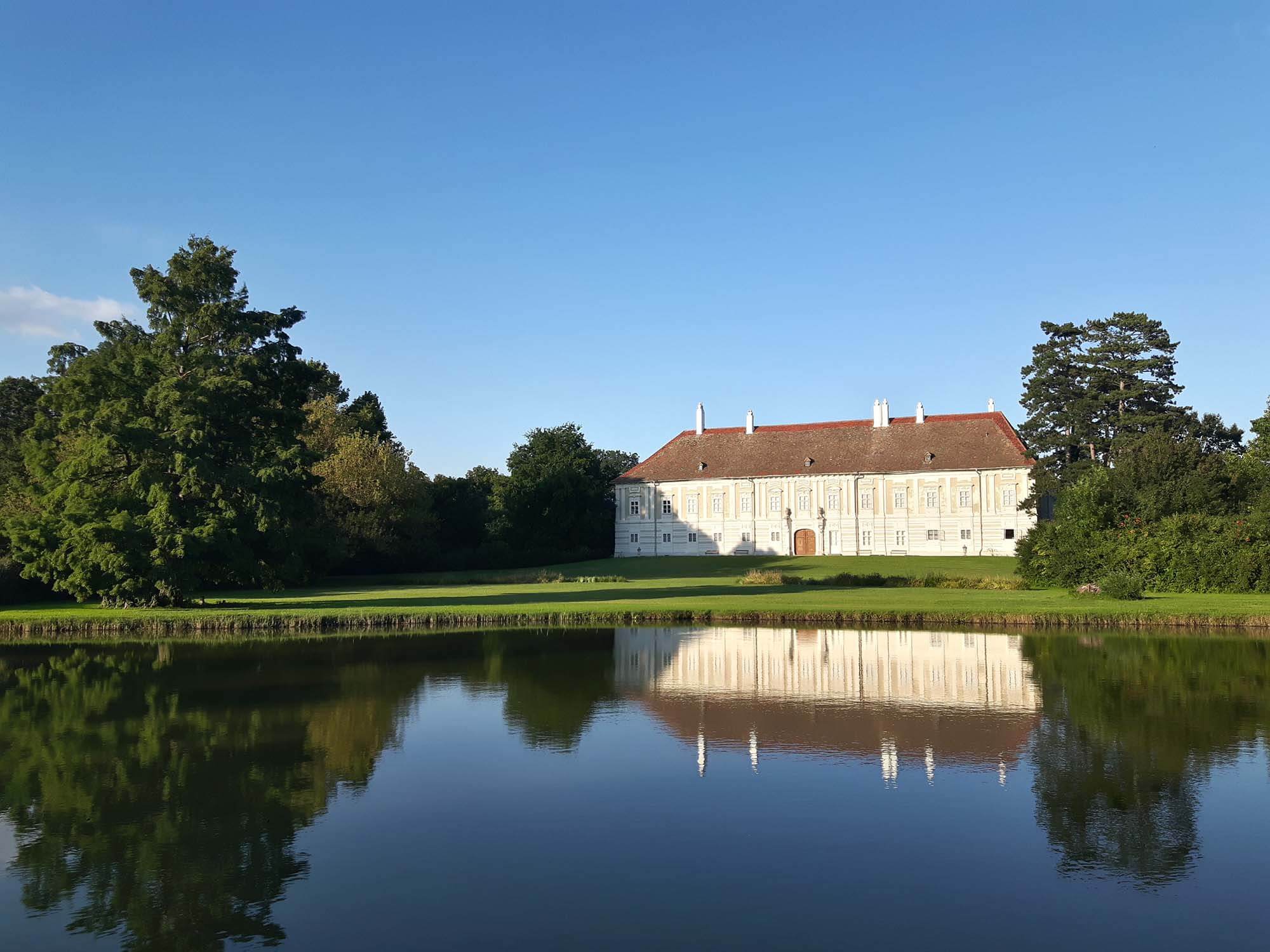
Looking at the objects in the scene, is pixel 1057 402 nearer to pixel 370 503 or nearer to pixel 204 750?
pixel 370 503

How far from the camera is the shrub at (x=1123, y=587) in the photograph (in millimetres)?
35719

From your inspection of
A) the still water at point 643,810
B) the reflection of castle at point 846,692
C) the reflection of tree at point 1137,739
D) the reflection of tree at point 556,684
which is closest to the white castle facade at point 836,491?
the reflection of castle at point 846,692

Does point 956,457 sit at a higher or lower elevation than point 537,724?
higher

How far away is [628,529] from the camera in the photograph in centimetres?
7838

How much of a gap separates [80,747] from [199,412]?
2408cm

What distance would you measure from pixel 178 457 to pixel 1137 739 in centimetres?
3175

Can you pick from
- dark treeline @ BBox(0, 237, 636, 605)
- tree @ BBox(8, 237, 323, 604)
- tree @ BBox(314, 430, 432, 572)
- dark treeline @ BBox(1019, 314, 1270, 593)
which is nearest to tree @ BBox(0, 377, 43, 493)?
dark treeline @ BBox(0, 237, 636, 605)

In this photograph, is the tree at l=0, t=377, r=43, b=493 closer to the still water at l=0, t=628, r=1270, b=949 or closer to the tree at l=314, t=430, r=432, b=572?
the tree at l=314, t=430, r=432, b=572

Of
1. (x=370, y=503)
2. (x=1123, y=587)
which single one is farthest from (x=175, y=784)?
(x=370, y=503)

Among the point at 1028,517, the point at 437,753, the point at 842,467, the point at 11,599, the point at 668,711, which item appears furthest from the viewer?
the point at 842,467

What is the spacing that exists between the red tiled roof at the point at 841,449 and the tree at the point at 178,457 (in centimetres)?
4008

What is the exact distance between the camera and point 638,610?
3394 cm

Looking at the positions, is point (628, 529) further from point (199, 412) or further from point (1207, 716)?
point (1207, 716)

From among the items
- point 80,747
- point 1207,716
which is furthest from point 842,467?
point 80,747
